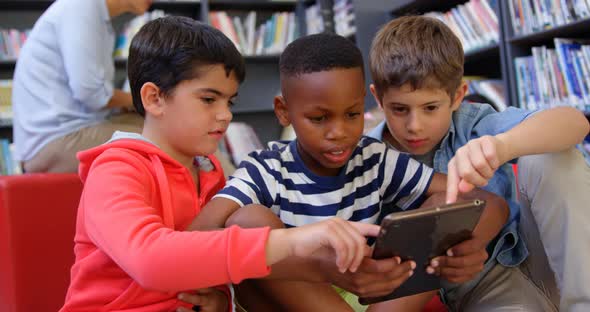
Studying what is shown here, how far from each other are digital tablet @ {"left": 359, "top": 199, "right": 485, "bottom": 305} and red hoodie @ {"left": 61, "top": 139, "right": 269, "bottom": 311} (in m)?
0.18

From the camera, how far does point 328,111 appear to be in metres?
1.04

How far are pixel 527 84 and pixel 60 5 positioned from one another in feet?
6.47

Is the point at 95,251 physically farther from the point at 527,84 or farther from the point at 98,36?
the point at 527,84

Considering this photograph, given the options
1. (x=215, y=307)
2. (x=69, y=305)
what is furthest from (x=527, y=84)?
(x=69, y=305)

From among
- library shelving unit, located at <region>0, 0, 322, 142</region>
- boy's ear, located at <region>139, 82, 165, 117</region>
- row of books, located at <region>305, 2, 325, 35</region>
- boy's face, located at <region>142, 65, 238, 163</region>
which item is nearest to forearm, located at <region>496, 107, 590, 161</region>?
boy's face, located at <region>142, 65, 238, 163</region>

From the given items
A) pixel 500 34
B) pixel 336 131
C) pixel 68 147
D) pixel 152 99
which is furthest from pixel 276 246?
pixel 500 34

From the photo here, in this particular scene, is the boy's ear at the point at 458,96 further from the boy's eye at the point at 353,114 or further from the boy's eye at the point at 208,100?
the boy's eye at the point at 208,100

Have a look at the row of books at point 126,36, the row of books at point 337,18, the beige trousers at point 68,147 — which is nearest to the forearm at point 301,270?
the beige trousers at point 68,147

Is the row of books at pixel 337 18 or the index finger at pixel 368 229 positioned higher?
the index finger at pixel 368 229

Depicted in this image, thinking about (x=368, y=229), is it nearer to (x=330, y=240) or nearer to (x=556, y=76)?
(x=330, y=240)

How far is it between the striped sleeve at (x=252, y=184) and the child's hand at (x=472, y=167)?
1.12 feet

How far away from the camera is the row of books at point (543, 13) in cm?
223

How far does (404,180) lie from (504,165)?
0.26 meters

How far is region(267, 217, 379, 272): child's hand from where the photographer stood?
2.43 ft
